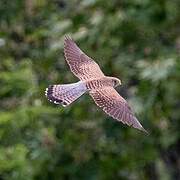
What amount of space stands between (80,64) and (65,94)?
0.20 meters

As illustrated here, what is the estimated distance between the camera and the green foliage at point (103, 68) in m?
4.49

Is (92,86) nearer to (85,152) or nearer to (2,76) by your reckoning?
(2,76)

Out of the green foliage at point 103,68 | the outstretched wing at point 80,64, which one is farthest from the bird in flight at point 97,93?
the green foliage at point 103,68

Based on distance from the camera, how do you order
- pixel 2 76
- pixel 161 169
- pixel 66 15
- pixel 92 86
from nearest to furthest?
1. pixel 92 86
2. pixel 2 76
3. pixel 66 15
4. pixel 161 169

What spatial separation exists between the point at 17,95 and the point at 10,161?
0.48m

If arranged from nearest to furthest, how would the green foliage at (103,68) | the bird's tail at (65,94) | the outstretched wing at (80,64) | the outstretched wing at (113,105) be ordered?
the outstretched wing at (113,105) → the bird's tail at (65,94) → the outstretched wing at (80,64) → the green foliage at (103,68)

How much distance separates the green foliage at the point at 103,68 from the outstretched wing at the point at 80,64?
6.26 feet

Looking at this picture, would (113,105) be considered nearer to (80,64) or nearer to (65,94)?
(65,94)

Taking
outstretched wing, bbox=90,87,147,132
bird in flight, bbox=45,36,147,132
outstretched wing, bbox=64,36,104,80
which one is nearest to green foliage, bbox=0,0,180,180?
outstretched wing, bbox=64,36,104,80

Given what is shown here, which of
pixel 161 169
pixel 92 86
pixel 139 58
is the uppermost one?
pixel 92 86

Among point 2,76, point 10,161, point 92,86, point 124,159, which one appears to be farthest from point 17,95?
point 92,86

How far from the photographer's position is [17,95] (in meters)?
3.90

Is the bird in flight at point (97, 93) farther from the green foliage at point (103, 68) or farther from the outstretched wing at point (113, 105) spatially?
the green foliage at point (103, 68)

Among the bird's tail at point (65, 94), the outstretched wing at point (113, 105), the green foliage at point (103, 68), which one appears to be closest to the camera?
the outstretched wing at point (113, 105)
